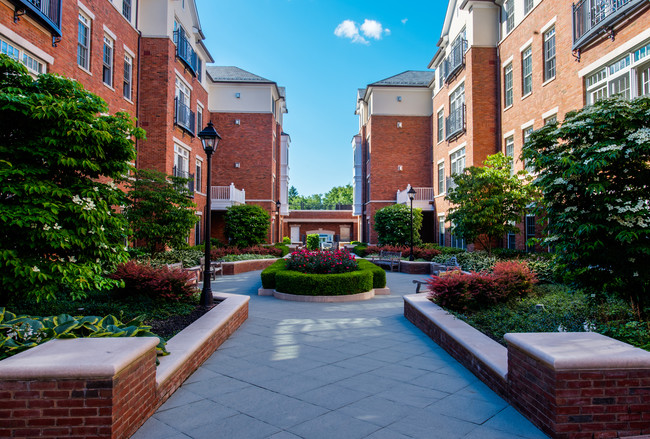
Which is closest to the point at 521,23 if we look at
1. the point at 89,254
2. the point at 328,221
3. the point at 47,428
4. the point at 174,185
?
the point at 174,185

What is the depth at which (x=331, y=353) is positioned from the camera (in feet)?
19.3

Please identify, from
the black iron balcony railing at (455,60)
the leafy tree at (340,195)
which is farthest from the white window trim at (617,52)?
the leafy tree at (340,195)

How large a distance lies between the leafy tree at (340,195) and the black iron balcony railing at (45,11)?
81.0 metres

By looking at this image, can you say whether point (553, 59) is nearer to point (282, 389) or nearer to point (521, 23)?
point (521, 23)

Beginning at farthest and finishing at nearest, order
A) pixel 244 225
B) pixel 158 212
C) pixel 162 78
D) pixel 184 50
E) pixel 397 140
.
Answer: pixel 397 140, pixel 244 225, pixel 184 50, pixel 162 78, pixel 158 212

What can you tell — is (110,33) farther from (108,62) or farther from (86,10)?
(86,10)

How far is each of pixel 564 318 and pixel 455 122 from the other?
1778cm

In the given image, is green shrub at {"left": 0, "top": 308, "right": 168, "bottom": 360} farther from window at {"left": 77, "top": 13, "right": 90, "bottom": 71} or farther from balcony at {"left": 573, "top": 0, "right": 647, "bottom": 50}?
balcony at {"left": 573, "top": 0, "right": 647, "bottom": 50}

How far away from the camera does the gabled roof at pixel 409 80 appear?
30.5 m

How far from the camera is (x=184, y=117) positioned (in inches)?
797

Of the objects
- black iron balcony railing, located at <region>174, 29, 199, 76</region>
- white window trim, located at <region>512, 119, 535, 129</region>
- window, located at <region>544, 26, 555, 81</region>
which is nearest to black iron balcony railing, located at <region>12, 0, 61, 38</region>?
black iron balcony railing, located at <region>174, 29, 199, 76</region>

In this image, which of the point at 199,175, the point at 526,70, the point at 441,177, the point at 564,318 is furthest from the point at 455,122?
the point at 564,318

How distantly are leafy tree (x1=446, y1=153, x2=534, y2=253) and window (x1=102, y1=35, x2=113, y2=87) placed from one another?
1424 centimetres

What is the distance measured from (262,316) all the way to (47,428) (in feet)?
18.9
